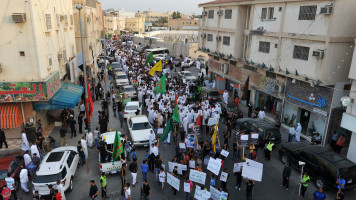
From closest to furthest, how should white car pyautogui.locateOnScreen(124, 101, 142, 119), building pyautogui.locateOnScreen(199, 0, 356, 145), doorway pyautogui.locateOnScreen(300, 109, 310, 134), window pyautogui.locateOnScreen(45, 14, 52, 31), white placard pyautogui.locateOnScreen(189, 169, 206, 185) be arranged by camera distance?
white placard pyautogui.locateOnScreen(189, 169, 206, 185) → building pyautogui.locateOnScreen(199, 0, 356, 145) → window pyautogui.locateOnScreen(45, 14, 52, 31) → doorway pyautogui.locateOnScreen(300, 109, 310, 134) → white car pyautogui.locateOnScreen(124, 101, 142, 119)

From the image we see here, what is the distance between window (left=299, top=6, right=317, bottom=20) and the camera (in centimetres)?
1659

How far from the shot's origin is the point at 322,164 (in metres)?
12.5

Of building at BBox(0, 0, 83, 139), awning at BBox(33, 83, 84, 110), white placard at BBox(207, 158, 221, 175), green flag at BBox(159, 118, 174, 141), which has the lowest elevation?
white placard at BBox(207, 158, 221, 175)

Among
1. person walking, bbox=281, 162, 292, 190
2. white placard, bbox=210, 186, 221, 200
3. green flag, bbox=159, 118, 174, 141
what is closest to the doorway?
person walking, bbox=281, 162, 292, 190

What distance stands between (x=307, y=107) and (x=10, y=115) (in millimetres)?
18608

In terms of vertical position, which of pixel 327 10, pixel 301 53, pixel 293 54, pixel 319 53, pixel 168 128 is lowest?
pixel 168 128

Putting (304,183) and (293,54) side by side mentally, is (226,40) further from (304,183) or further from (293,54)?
(304,183)

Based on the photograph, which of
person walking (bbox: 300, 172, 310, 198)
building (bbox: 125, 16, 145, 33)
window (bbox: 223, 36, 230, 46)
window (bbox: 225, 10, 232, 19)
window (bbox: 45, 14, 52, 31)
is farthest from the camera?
building (bbox: 125, 16, 145, 33)

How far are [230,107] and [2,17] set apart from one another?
16.2m

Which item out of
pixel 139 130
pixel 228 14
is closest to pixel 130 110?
pixel 139 130

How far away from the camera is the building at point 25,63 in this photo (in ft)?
47.3

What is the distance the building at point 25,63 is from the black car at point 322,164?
14085mm

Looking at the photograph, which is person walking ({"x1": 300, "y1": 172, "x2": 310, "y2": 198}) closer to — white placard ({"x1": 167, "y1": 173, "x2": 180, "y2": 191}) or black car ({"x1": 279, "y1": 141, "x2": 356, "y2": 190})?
black car ({"x1": 279, "y1": 141, "x2": 356, "y2": 190})

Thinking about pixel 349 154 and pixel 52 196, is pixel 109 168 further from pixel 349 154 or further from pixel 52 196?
pixel 349 154
